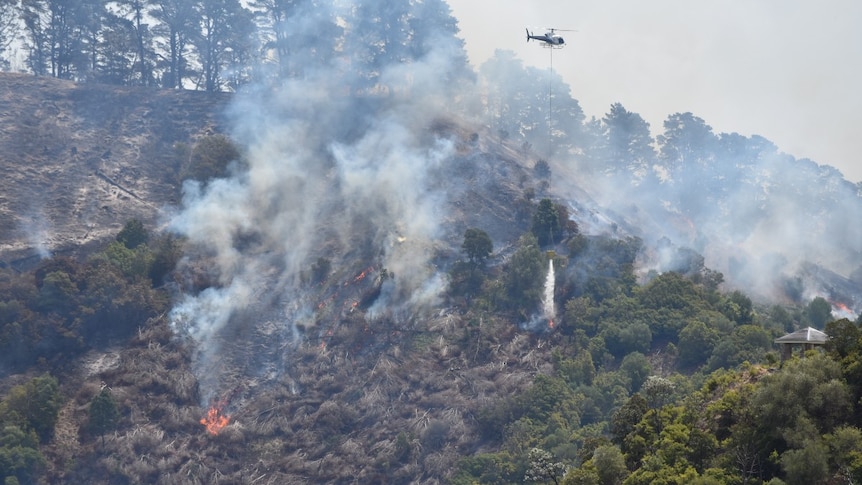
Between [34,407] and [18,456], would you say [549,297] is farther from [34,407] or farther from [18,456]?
[18,456]

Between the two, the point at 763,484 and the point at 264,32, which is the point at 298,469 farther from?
the point at 264,32

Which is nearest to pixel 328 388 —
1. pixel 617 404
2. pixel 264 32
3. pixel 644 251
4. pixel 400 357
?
pixel 400 357

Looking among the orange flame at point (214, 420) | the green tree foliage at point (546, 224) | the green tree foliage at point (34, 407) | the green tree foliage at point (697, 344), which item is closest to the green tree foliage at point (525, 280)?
the green tree foliage at point (546, 224)

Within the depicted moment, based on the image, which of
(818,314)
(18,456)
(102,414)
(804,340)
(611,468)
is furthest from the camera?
(818,314)

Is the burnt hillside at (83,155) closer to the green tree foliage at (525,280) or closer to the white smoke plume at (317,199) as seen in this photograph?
the white smoke plume at (317,199)

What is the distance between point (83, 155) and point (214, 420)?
46.3 meters

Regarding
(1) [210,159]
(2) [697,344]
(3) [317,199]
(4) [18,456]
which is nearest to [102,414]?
(4) [18,456]

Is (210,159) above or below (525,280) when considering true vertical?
above

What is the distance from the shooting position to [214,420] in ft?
282

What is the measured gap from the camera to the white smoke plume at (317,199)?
97.5m

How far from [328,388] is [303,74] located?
59.5 metres

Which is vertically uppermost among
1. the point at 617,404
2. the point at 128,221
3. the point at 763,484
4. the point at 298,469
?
the point at 128,221

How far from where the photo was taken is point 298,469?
80938 mm

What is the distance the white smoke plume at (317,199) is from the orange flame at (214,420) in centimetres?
601
